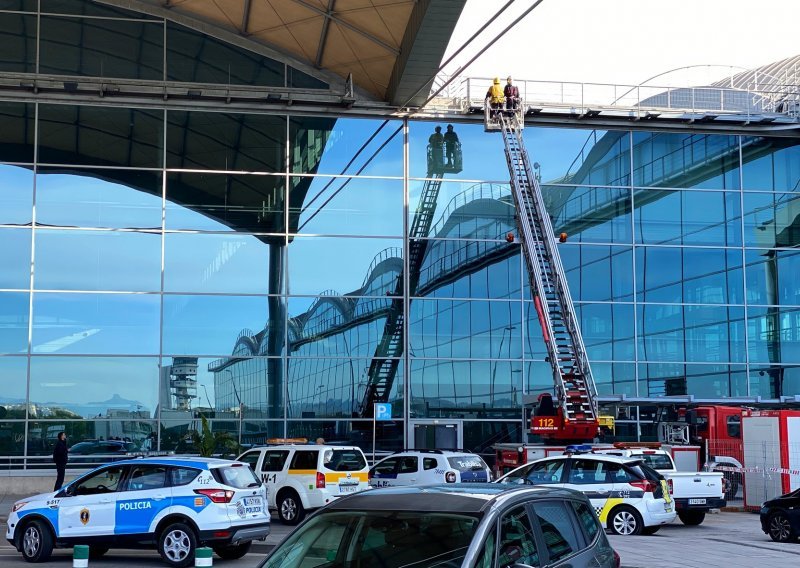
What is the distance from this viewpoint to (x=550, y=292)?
2677cm

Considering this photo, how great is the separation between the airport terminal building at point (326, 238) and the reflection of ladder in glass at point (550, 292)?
1.78m

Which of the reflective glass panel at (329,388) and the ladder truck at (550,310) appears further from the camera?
the reflective glass panel at (329,388)

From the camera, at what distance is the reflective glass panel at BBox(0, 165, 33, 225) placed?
2883 centimetres

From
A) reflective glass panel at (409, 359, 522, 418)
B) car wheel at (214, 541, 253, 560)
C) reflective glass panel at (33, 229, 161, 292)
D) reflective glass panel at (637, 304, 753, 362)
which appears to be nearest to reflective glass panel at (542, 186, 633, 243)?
reflective glass panel at (637, 304, 753, 362)

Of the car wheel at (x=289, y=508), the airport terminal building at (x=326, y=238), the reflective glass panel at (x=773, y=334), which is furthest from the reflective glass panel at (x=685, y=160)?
the car wheel at (x=289, y=508)

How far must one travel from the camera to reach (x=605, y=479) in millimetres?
18484

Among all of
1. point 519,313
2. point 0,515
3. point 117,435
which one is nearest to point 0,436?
point 117,435

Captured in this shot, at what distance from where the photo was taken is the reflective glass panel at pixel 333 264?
3005cm

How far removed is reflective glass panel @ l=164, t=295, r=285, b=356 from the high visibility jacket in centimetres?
844

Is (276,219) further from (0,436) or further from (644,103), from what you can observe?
(644,103)

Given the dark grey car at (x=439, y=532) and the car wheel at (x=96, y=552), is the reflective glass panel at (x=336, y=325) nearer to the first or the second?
the car wheel at (x=96, y=552)

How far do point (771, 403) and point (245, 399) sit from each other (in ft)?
A: 48.1

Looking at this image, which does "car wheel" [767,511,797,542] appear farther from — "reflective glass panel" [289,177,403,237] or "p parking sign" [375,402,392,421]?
"reflective glass panel" [289,177,403,237]

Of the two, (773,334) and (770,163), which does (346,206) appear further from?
(773,334)
